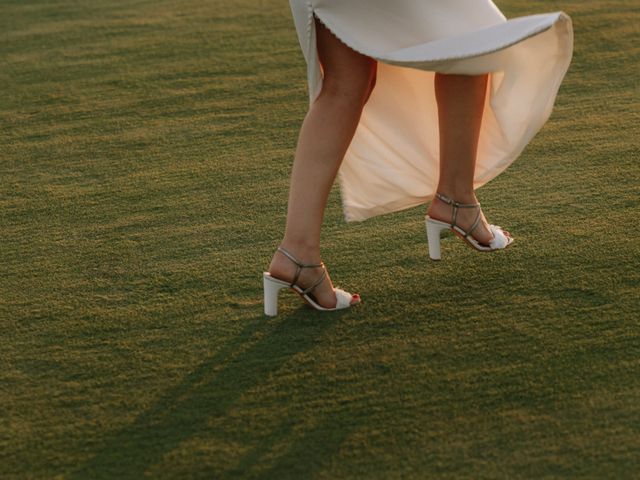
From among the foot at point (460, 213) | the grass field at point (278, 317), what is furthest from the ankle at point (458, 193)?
the grass field at point (278, 317)

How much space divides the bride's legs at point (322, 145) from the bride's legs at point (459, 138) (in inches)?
7.1

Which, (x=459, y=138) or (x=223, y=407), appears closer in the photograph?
(x=223, y=407)

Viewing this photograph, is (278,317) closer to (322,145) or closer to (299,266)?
(299,266)

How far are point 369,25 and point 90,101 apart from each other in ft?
6.10

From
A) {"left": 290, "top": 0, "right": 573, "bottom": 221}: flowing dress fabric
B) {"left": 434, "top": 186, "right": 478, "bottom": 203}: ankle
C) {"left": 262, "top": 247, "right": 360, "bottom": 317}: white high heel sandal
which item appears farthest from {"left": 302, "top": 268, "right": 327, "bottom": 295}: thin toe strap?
{"left": 434, "top": 186, "right": 478, "bottom": 203}: ankle

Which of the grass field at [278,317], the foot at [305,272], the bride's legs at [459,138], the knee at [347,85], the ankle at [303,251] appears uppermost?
the knee at [347,85]

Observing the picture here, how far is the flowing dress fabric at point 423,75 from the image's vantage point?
2.26 metres

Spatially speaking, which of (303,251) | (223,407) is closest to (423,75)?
(303,251)

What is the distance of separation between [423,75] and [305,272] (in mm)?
574

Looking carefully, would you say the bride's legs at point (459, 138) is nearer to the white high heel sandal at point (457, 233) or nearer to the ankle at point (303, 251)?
the white high heel sandal at point (457, 233)

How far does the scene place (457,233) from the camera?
103 inches

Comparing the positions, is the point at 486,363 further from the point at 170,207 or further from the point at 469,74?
the point at 170,207

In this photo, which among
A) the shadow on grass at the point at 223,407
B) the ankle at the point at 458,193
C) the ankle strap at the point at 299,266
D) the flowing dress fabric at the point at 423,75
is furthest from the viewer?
the ankle at the point at 458,193

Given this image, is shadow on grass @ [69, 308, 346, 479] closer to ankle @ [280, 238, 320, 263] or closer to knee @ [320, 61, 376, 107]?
ankle @ [280, 238, 320, 263]
